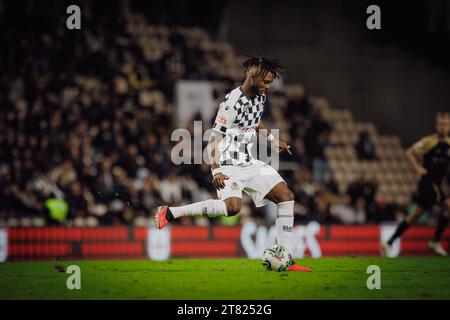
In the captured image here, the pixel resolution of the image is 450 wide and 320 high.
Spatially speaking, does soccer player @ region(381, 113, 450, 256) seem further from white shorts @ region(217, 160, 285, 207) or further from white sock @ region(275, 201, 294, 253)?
white shorts @ region(217, 160, 285, 207)

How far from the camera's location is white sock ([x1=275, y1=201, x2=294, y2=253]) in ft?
34.4

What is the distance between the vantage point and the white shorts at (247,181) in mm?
10422

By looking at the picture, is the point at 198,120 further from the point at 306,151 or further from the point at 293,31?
the point at 293,31

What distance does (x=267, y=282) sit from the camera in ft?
31.4

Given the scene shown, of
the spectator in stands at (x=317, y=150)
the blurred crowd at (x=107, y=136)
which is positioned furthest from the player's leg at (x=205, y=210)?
the spectator in stands at (x=317, y=150)

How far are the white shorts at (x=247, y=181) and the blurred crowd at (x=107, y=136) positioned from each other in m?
7.42

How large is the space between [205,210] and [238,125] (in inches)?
45.3

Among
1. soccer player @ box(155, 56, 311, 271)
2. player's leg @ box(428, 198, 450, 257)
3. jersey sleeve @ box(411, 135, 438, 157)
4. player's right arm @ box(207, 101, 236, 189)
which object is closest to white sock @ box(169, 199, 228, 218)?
soccer player @ box(155, 56, 311, 271)

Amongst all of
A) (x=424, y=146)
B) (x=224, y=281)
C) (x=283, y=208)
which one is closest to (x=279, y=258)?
(x=283, y=208)

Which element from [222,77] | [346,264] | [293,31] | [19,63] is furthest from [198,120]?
[346,264]

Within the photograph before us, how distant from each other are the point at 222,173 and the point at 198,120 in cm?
1140

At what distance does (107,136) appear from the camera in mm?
20094

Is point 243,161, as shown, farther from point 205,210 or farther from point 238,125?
point 205,210

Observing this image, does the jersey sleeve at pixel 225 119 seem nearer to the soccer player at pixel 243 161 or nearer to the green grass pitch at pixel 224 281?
the soccer player at pixel 243 161
